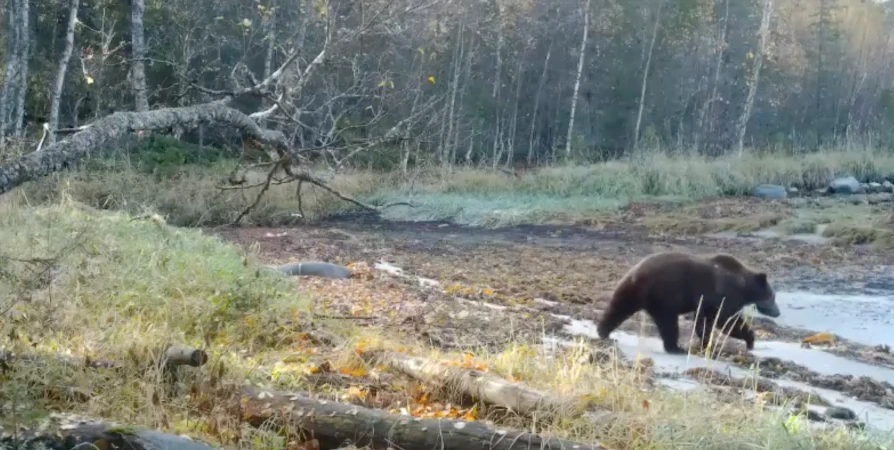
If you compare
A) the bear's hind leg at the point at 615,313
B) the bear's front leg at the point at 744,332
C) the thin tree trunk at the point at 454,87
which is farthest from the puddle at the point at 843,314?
the thin tree trunk at the point at 454,87

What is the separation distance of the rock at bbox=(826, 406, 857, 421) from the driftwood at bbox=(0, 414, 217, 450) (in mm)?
3560

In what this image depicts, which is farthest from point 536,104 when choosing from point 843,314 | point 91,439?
point 91,439

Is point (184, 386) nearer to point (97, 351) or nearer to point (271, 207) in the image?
point (97, 351)

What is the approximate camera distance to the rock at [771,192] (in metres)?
20.4

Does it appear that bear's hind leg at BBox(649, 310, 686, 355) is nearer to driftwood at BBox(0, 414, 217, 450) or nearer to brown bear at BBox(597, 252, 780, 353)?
brown bear at BBox(597, 252, 780, 353)

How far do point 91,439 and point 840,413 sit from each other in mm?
4172

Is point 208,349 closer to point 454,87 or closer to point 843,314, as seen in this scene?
point 843,314

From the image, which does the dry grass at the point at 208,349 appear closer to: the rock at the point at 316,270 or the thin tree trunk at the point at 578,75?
the rock at the point at 316,270

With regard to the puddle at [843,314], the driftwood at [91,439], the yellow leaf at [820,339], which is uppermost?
the driftwood at [91,439]

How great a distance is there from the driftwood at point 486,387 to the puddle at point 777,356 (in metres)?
1.32

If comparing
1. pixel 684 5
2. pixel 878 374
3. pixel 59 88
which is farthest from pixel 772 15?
pixel 878 374

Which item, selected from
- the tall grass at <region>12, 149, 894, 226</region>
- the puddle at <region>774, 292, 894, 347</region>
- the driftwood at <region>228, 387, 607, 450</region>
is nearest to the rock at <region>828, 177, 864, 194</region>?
the tall grass at <region>12, 149, 894, 226</region>

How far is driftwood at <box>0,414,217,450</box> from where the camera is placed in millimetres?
4141

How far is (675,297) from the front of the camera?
7.48m
